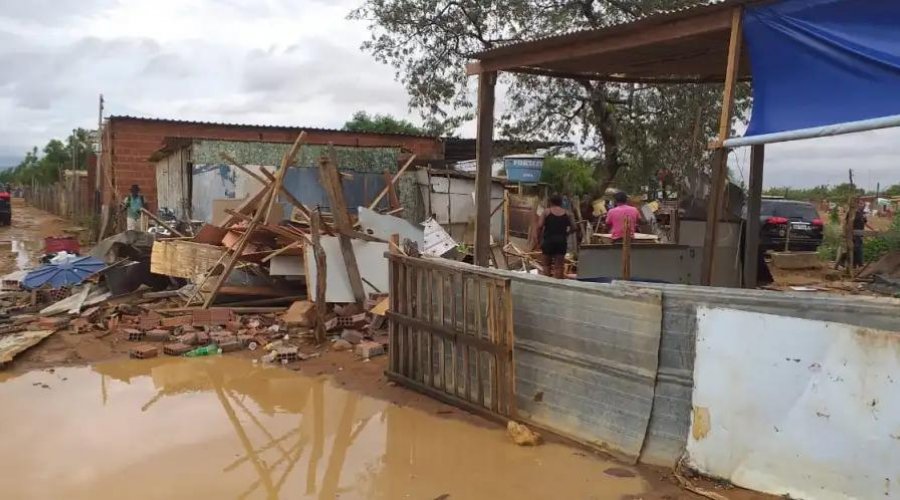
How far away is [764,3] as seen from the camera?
5.39 m

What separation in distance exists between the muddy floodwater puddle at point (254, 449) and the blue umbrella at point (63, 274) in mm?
4124

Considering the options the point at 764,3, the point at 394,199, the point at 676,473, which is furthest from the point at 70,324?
the point at 764,3

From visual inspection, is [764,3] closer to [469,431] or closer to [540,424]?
[540,424]

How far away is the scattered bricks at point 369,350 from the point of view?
779 cm

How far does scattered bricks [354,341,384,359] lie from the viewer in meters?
7.79

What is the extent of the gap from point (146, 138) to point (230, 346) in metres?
14.6

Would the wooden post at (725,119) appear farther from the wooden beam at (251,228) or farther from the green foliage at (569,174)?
the green foliage at (569,174)

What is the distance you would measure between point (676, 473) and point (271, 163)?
47.4ft

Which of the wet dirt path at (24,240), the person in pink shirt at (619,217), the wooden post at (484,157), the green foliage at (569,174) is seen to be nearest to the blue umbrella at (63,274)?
the wet dirt path at (24,240)

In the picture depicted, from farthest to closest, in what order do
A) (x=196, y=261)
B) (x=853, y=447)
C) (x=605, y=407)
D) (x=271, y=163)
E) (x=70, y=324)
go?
(x=271, y=163), (x=196, y=261), (x=70, y=324), (x=605, y=407), (x=853, y=447)

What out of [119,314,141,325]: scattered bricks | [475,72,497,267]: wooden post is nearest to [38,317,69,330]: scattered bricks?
[119,314,141,325]: scattered bricks

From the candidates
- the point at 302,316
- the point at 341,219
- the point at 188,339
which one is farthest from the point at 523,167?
the point at 188,339

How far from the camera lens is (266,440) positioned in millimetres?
5438

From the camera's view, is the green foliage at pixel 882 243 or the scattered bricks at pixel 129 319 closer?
the scattered bricks at pixel 129 319
